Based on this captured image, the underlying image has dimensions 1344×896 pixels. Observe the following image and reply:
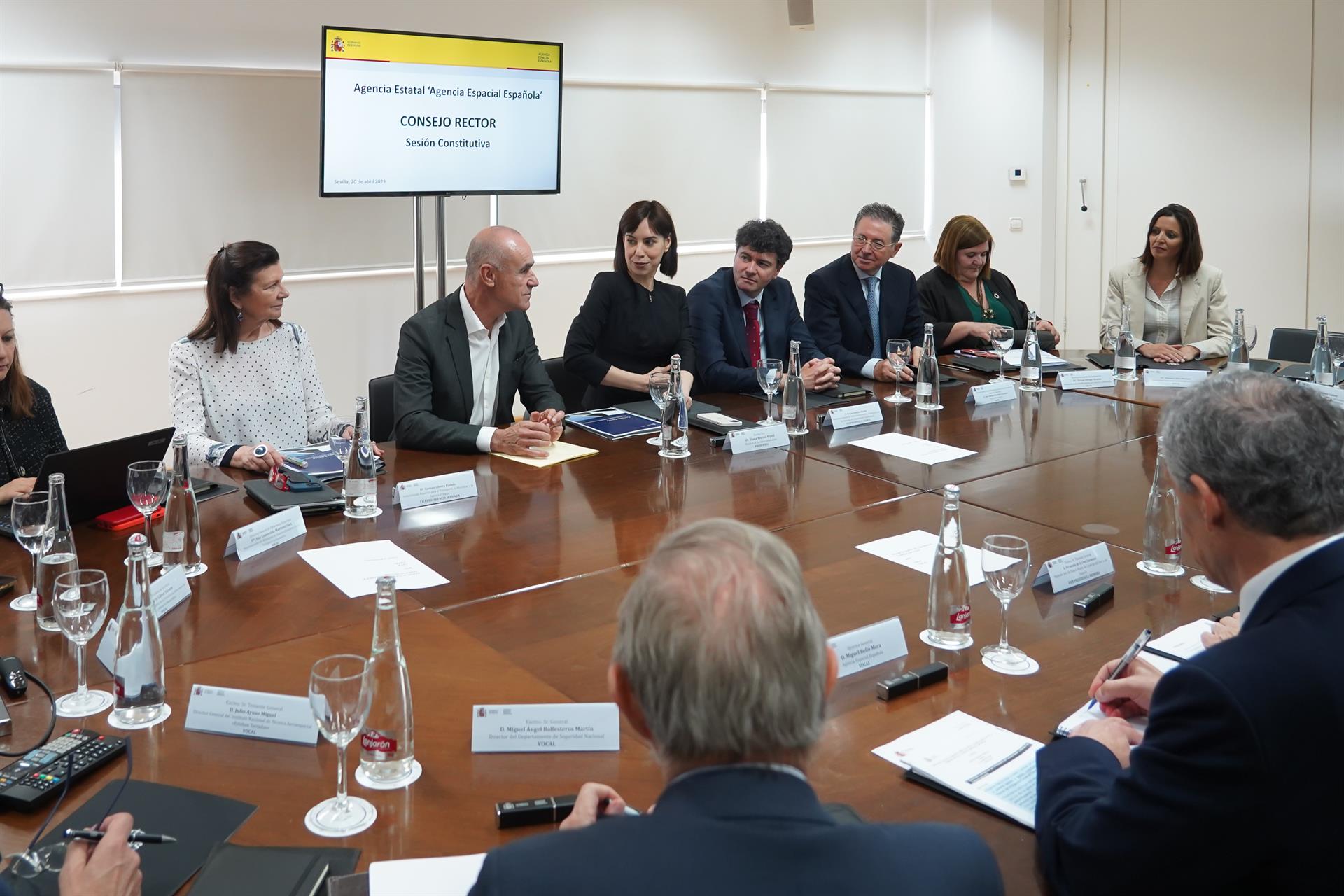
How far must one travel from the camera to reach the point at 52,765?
5.05ft

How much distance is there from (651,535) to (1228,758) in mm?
1512

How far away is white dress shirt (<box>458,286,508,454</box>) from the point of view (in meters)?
3.87

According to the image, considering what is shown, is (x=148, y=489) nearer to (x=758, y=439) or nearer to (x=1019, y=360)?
(x=758, y=439)

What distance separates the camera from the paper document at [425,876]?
1299 mm

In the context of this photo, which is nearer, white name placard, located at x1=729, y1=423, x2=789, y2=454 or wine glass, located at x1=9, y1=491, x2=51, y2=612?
wine glass, located at x1=9, y1=491, x2=51, y2=612

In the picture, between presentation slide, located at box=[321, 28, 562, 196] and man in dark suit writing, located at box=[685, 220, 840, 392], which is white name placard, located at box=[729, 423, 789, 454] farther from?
presentation slide, located at box=[321, 28, 562, 196]

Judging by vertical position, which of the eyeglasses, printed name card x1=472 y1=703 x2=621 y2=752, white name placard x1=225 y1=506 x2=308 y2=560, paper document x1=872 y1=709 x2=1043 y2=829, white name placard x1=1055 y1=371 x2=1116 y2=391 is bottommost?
paper document x1=872 y1=709 x2=1043 y2=829

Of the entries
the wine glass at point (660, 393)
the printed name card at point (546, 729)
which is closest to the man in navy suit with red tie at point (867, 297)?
the wine glass at point (660, 393)

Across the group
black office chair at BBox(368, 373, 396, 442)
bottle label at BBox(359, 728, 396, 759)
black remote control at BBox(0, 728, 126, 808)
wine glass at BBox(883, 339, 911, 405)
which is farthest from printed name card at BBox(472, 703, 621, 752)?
wine glass at BBox(883, 339, 911, 405)

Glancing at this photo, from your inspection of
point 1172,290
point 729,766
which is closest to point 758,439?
point 729,766

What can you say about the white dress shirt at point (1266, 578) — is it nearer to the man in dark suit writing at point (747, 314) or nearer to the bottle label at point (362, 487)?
the bottle label at point (362, 487)

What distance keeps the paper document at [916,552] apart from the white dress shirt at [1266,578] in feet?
2.72

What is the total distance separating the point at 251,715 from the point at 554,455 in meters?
Answer: 1.73

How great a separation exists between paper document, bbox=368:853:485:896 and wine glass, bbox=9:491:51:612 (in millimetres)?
1159
